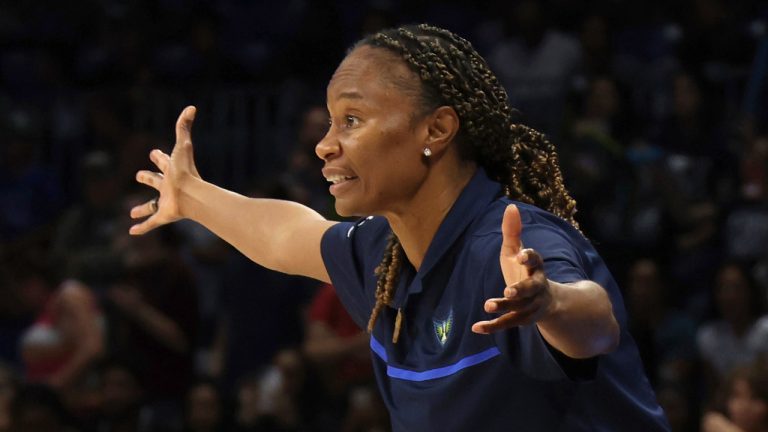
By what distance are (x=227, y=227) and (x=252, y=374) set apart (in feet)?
11.6

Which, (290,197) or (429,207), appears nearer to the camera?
(429,207)

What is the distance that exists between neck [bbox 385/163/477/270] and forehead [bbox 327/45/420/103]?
192 mm

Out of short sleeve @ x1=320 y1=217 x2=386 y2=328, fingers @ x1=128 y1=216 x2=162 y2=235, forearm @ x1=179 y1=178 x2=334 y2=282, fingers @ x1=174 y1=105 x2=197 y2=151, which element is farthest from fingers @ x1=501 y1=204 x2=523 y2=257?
fingers @ x1=128 y1=216 x2=162 y2=235

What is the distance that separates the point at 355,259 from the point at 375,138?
1.66 feet

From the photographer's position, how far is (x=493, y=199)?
2.86 metres

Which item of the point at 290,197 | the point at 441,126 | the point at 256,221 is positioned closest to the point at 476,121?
the point at 441,126

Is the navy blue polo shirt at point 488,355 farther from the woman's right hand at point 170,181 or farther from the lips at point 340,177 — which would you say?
the woman's right hand at point 170,181

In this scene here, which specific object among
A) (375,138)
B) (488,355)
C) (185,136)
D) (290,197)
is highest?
(375,138)

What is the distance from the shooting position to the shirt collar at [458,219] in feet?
9.29

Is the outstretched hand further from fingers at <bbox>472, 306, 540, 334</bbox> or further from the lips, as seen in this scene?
the lips

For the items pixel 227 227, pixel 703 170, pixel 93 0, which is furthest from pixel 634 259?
pixel 93 0

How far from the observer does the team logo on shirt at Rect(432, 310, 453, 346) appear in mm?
2732

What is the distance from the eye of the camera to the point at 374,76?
2859 millimetres

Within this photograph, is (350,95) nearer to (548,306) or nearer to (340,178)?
(340,178)
